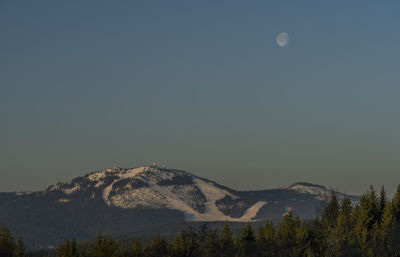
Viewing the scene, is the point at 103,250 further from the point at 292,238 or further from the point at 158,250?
the point at 292,238

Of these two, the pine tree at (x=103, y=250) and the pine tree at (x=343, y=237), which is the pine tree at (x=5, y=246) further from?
the pine tree at (x=343, y=237)

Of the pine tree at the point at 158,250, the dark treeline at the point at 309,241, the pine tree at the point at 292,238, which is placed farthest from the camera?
the pine tree at the point at 292,238

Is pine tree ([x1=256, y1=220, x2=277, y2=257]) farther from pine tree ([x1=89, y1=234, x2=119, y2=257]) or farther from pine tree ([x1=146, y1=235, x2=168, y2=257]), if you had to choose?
pine tree ([x1=89, y1=234, x2=119, y2=257])

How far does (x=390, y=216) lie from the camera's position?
136125 mm

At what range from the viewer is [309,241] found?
14062 cm

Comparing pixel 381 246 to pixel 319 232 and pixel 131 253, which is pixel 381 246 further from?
pixel 131 253

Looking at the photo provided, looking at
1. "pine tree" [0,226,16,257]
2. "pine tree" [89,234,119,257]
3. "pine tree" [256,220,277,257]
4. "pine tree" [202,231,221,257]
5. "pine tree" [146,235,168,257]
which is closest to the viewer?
"pine tree" [89,234,119,257]

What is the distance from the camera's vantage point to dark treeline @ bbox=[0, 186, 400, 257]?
131625 millimetres

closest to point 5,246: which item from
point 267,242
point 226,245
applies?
point 226,245

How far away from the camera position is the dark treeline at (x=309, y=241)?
132m

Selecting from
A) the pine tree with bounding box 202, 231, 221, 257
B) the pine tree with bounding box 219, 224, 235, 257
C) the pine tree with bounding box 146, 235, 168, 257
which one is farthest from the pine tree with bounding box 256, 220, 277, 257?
the pine tree with bounding box 146, 235, 168, 257

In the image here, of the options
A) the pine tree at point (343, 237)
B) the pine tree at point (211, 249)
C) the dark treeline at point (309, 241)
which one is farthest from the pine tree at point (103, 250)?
the pine tree at point (343, 237)

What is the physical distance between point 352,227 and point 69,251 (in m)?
61.5

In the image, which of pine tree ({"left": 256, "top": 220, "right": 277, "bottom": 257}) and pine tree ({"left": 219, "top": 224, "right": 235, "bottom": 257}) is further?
pine tree ({"left": 219, "top": 224, "right": 235, "bottom": 257})
